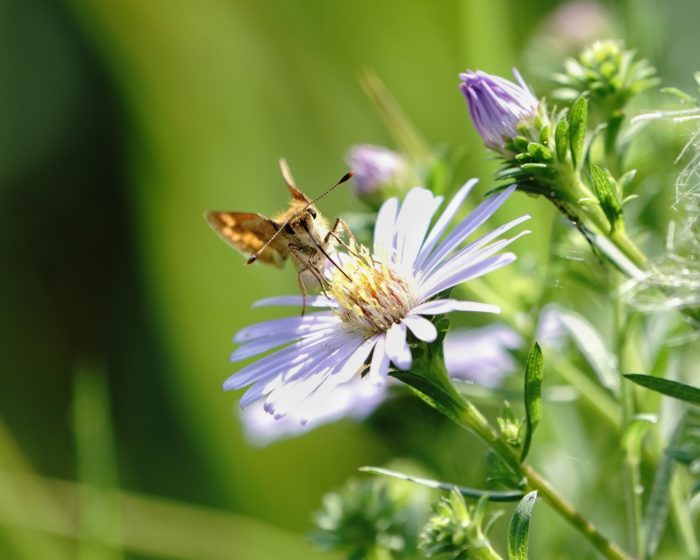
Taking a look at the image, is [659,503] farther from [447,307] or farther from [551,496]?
[447,307]

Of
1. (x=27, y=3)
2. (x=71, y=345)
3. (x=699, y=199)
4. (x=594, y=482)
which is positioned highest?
(x=27, y=3)

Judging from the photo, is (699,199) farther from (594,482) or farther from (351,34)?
(351,34)

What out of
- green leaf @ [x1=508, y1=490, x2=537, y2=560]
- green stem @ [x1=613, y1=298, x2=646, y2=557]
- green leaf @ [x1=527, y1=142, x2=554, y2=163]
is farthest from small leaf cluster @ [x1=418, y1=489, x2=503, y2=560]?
green leaf @ [x1=527, y1=142, x2=554, y2=163]

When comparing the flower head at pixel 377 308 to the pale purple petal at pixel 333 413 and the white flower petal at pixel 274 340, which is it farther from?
the pale purple petal at pixel 333 413

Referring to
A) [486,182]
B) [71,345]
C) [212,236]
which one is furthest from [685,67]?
[71,345]

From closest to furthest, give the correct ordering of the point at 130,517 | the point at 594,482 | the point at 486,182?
the point at 594,482
the point at 486,182
the point at 130,517

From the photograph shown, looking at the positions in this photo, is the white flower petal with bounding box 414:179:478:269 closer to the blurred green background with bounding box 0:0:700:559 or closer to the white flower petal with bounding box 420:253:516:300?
the white flower petal with bounding box 420:253:516:300
